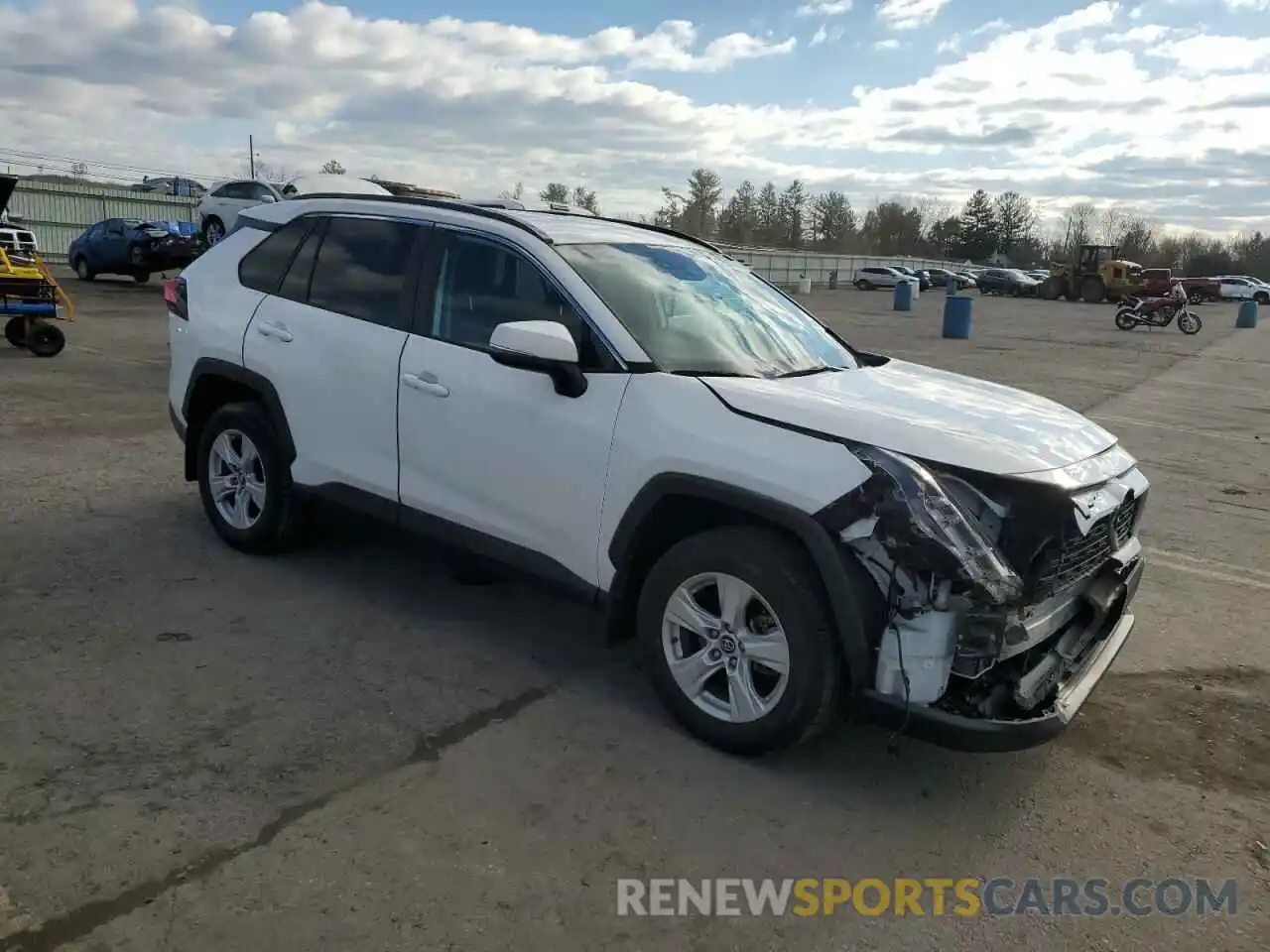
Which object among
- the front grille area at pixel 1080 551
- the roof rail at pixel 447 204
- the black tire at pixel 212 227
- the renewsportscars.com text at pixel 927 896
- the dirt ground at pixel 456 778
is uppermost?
the black tire at pixel 212 227

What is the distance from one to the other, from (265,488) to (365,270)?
1.22 metres

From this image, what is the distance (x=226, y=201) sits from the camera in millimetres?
→ 23281

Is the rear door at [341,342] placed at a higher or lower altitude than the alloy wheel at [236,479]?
higher

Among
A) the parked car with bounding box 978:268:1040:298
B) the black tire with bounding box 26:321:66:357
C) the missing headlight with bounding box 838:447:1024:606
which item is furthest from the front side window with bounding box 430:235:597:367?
the parked car with bounding box 978:268:1040:298

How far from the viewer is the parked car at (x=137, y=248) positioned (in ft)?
75.5

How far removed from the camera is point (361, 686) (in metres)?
3.90

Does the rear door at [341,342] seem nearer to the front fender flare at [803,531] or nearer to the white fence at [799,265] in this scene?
the front fender flare at [803,531]

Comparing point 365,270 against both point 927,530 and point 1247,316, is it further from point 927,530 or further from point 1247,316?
point 1247,316

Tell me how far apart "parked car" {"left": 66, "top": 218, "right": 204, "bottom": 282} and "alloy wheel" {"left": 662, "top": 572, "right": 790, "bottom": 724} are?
867 inches

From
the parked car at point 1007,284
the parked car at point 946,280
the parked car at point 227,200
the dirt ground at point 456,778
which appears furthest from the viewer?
the parked car at point 946,280

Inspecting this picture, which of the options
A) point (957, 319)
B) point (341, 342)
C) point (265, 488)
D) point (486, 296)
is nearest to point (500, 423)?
point (486, 296)

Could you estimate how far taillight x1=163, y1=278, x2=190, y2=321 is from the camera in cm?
540

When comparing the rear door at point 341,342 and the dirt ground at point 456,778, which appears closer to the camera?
the dirt ground at point 456,778

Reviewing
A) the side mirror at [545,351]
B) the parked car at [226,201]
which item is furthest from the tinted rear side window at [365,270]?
the parked car at [226,201]
